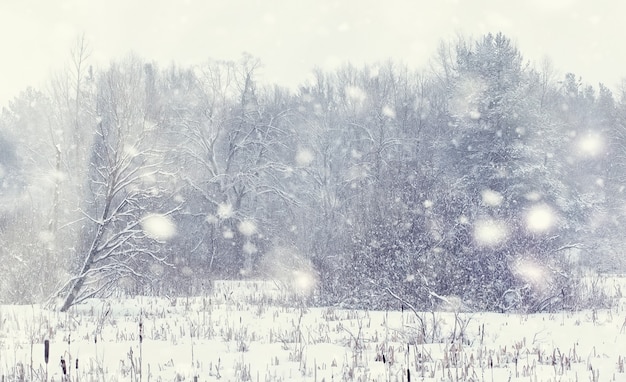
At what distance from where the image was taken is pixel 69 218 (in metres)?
28.3

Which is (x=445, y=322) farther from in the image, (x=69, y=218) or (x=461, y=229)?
(x=69, y=218)

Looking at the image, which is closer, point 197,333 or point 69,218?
point 197,333

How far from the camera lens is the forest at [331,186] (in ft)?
47.0

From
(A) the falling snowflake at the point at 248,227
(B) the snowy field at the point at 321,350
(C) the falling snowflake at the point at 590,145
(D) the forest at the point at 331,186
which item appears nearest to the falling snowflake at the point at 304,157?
(D) the forest at the point at 331,186

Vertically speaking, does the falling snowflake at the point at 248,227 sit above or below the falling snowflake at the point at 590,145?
below

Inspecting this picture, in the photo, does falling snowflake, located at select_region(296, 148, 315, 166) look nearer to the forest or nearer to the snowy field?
the forest

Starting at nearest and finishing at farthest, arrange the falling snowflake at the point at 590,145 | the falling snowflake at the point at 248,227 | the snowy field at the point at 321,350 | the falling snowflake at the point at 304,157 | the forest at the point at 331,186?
1. the snowy field at the point at 321,350
2. the forest at the point at 331,186
3. the falling snowflake at the point at 248,227
4. the falling snowflake at the point at 304,157
5. the falling snowflake at the point at 590,145

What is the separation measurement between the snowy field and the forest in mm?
1548

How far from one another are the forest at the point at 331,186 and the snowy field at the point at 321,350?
1.55 metres

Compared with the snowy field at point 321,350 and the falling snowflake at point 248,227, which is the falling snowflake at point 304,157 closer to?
the falling snowflake at point 248,227

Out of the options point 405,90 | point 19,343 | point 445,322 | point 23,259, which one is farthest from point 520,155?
point 19,343

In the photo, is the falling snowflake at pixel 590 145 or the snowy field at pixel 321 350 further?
the falling snowflake at pixel 590 145

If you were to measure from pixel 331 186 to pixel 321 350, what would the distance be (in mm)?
29385

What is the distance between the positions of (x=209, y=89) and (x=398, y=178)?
1982cm
